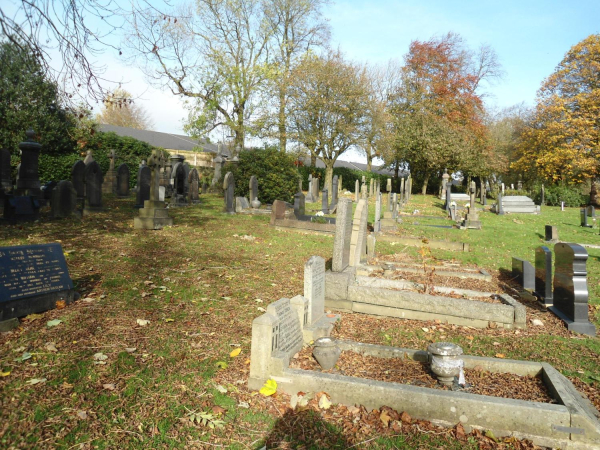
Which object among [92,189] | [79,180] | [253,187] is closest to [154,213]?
[92,189]

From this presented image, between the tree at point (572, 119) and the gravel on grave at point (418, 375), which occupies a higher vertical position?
the tree at point (572, 119)

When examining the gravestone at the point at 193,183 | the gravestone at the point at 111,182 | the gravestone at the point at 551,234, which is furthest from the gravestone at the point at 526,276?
the gravestone at the point at 111,182

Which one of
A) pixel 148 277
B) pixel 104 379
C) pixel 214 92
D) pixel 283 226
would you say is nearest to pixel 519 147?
pixel 214 92

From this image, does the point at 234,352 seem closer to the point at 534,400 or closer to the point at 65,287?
the point at 65,287

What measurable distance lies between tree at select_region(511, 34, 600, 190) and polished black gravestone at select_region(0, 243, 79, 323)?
3553 centimetres

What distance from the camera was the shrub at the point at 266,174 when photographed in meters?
20.5

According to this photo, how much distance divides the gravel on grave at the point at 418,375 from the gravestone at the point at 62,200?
425 inches

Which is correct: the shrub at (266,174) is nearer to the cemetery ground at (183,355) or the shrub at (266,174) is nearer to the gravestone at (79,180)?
the gravestone at (79,180)

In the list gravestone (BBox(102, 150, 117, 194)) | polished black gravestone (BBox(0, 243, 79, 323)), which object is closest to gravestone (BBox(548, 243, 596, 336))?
polished black gravestone (BBox(0, 243, 79, 323))

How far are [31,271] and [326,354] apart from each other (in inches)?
155

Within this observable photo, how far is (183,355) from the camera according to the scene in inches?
188

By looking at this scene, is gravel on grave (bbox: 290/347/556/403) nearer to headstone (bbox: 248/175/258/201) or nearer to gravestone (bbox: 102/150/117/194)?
headstone (bbox: 248/175/258/201)

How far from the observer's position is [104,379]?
410 centimetres

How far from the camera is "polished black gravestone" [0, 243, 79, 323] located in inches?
197
